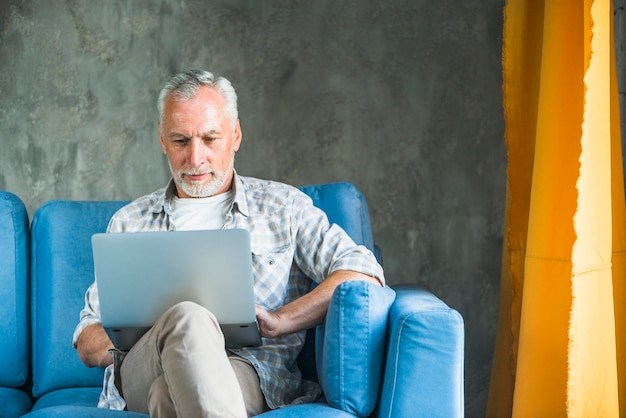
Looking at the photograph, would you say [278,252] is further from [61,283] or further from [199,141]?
[61,283]

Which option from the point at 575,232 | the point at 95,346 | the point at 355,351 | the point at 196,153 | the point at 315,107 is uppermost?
the point at 315,107

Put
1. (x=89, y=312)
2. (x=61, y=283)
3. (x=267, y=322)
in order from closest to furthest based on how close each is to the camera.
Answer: (x=267, y=322), (x=89, y=312), (x=61, y=283)

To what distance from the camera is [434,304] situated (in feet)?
5.52

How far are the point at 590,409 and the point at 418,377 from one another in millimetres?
631

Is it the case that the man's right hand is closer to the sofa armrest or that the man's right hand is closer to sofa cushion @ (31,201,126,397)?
sofa cushion @ (31,201,126,397)

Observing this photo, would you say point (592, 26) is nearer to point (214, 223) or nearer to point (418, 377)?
point (418, 377)

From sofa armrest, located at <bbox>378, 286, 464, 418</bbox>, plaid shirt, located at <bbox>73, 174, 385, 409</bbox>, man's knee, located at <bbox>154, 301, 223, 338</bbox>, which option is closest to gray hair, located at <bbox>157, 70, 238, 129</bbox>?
plaid shirt, located at <bbox>73, 174, 385, 409</bbox>

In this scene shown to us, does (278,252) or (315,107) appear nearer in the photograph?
(278,252)

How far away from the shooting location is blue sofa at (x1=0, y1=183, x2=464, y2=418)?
1578mm

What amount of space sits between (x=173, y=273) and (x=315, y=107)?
1352 millimetres

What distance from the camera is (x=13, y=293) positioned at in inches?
90.0

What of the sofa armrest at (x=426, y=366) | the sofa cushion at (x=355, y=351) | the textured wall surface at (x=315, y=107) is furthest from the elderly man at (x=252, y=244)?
the textured wall surface at (x=315, y=107)

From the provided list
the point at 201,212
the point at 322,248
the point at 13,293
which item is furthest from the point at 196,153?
the point at 13,293

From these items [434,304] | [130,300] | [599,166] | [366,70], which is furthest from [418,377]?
[366,70]
